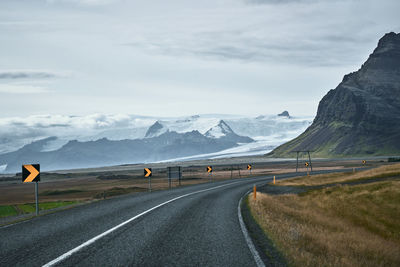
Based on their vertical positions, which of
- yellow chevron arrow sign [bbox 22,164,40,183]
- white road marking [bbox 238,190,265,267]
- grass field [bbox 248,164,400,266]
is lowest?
grass field [bbox 248,164,400,266]

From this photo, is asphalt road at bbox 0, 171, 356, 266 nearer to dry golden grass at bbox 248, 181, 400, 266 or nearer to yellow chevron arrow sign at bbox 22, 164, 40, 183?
dry golden grass at bbox 248, 181, 400, 266

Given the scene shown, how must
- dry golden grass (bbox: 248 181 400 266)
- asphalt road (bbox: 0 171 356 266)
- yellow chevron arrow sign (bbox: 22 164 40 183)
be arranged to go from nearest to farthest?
asphalt road (bbox: 0 171 356 266), dry golden grass (bbox: 248 181 400 266), yellow chevron arrow sign (bbox: 22 164 40 183)

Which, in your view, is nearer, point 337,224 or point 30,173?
point 30,173

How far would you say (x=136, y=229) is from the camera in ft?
40.7

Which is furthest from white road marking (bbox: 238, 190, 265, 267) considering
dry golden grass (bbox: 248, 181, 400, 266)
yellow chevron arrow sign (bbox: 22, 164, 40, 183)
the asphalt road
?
yellow chevron arrow sign (bbox: 22, 164, 40, 183)

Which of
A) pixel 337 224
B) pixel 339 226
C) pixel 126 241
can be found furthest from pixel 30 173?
pixel 337 224

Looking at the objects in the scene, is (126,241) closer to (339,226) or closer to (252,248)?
(252,248)

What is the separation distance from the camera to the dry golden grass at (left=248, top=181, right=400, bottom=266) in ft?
31.6

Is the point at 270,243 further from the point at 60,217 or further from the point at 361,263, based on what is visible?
the point at 60,217

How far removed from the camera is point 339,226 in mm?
18141

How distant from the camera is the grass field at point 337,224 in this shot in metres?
9.70

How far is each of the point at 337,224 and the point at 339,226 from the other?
1.93ft

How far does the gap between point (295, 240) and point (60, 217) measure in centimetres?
968

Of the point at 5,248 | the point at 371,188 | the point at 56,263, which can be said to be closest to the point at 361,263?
the point at 56,263
